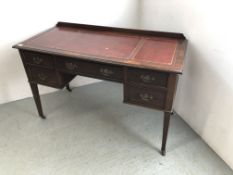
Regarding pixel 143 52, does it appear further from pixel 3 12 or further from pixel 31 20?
pixel 3 12

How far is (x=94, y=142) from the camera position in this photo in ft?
5.41

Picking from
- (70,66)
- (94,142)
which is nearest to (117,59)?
(70,66)

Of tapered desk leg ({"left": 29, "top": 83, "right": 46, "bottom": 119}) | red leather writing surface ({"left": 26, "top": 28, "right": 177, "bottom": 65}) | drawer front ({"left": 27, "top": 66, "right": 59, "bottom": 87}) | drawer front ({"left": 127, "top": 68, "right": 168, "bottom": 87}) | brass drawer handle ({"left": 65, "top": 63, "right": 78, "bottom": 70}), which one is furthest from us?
tapered desk leg ({"left": 29, "top": 83, "right": 46, "bottom": 119})

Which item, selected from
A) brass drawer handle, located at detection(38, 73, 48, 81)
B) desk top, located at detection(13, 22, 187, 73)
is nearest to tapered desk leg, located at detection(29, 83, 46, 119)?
brass drawer handle, located at detection(38, 73, 48, 81)

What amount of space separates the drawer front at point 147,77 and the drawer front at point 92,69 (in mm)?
74

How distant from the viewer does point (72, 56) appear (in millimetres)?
1360

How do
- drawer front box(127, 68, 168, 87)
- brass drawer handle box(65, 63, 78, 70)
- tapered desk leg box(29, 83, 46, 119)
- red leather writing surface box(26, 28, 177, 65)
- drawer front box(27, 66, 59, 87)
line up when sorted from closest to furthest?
drawer front box(127, 68, 168, 87) < red leather writing surface box(26, 28, 177, 65) < brass drawer handle box(65, 63, 78, 70) < drawer front box(27, 66, 59, 87) < tapered desk leg box(29, 83, 46, 119)

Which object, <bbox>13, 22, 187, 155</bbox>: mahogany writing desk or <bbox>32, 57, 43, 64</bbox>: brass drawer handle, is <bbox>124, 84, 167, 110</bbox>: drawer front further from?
<bbox>32, 57, 43, 64</bbox>: brass drawer handle

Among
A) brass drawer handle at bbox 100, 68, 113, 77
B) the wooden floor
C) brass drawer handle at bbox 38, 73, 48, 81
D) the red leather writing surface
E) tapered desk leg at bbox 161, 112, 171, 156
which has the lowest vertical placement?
the wooden floor

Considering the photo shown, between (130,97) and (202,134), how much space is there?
705 mm

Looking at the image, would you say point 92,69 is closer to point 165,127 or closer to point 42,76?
point 42,76

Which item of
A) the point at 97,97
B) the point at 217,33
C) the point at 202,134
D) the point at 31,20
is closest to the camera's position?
the point at 217,33

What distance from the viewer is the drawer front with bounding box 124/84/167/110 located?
128 centimetres

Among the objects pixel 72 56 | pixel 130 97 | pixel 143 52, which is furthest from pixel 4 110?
pixel 143 52
